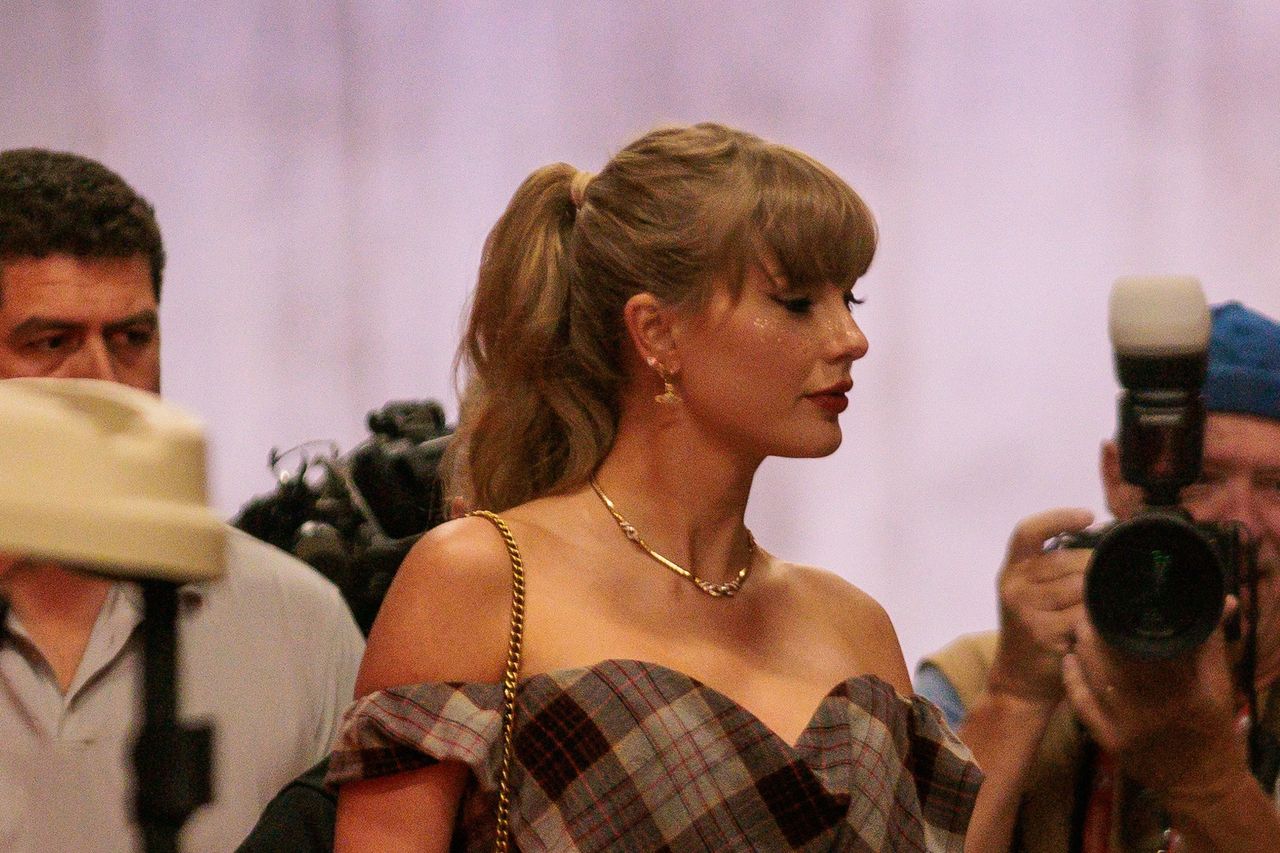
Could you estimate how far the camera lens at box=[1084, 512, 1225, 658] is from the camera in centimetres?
170

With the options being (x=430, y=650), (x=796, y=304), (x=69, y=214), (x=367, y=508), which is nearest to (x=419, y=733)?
(x=430, y=650)

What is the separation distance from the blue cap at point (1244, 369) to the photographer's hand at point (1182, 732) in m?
0.41

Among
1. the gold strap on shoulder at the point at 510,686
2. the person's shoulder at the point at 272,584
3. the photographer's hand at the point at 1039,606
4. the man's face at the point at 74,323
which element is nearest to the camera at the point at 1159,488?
the photographer's hand at the point at 1039,606

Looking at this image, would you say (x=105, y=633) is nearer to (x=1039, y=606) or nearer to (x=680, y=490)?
(x=680, y=490)

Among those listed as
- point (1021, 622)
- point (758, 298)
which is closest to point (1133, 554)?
point (1021, 622)

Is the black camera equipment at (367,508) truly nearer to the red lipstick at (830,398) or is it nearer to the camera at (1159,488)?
the red lipstick at (830,398)

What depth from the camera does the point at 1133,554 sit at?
171 cm

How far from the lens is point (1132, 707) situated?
71.3 inches

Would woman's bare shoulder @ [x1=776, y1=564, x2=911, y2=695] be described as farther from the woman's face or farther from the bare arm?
the bare arm

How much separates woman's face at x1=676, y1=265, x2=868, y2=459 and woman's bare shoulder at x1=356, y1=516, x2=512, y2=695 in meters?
0.28

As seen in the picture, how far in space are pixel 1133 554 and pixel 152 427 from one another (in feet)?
3.73

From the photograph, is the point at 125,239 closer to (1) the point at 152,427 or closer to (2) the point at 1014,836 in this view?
(2) the point at 1014,836

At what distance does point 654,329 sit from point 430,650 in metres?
0.40

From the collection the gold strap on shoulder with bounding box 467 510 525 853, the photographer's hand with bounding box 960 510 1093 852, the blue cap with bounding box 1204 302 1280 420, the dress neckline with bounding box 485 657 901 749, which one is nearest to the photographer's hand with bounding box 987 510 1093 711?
the photographer's hand with bounding box 960 510 1093 852
